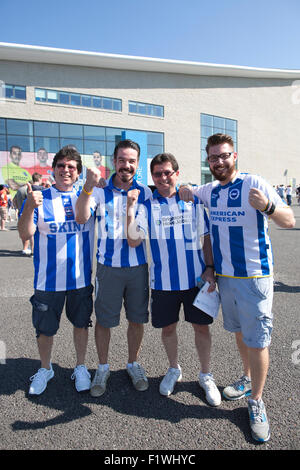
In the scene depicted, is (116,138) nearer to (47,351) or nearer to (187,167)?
(187,167)

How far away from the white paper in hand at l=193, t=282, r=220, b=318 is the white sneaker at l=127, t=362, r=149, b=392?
2.77 ft

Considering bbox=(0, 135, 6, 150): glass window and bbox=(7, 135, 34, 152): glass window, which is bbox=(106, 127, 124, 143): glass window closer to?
bbox=(7, 135, 34, 152): glass window

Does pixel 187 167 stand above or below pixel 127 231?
above

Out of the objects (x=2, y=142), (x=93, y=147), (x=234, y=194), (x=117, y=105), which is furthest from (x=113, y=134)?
(x=234, y=194)

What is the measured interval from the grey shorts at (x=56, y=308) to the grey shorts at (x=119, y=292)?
0.41 ft

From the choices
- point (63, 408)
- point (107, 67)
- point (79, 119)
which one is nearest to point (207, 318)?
point (63, 408)

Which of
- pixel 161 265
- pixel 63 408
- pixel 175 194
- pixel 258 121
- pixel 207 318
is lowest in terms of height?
pixel 63 408

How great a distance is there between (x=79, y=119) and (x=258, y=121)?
22146 millimetres

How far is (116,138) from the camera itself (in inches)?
1106

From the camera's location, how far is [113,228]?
8.67 feet

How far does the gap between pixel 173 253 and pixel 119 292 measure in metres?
0.59

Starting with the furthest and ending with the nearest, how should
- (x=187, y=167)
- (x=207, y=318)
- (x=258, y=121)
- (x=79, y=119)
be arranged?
(x=258, y=121), (x=187, y=167), (x=79, y=119), (x=207, y=318)

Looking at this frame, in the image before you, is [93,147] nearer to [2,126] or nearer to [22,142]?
[22,142]

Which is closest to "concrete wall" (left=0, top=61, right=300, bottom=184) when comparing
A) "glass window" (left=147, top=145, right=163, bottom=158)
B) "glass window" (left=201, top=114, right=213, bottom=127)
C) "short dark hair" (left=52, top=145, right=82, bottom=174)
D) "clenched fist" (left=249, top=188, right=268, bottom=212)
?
"glass window" (left=201, top=114, right=213, bottom=127)
